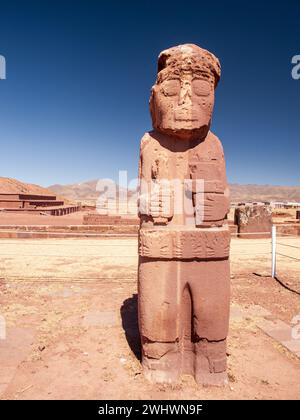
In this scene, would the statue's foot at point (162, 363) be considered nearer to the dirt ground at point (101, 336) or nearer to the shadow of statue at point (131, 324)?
the dirt ground at point (101, 336)

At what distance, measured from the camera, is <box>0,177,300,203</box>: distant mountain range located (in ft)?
123

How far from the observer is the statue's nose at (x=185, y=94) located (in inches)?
115

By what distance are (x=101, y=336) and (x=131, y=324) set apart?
0.48m

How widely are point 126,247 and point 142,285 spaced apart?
729cm

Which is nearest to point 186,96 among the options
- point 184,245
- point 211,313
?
point 184,245

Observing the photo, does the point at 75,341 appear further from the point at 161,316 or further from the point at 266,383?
the point at 266,383

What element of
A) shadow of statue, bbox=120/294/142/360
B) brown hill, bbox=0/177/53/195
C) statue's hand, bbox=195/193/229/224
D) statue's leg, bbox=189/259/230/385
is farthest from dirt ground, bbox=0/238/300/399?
brown hill, bbox=0/177/53/195

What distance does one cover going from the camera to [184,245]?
2.91 metres

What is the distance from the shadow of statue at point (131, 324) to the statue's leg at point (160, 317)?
1.63 feet

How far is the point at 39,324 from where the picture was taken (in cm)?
428

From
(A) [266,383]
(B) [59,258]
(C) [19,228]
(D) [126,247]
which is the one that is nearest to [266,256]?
(D) [126,247]

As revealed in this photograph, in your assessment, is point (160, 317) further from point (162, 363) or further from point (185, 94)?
point (185, 94)

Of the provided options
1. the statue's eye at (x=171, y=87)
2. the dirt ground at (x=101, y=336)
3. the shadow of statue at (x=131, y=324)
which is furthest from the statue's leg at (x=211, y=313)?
the statue's eye at (x=171, y=87)

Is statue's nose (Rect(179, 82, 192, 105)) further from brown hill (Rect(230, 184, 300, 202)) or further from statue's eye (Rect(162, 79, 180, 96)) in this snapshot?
brown hill (Rect(230, 184, 300, 202))
